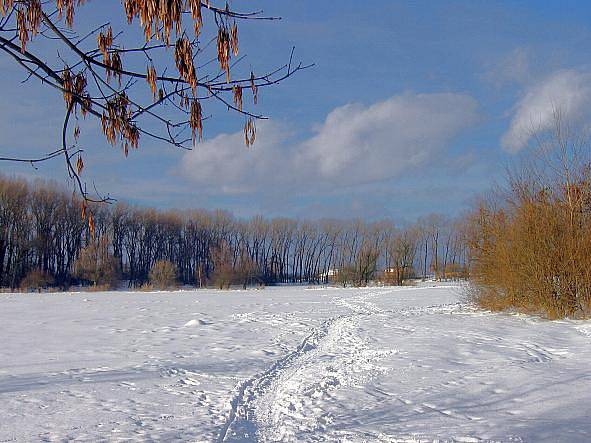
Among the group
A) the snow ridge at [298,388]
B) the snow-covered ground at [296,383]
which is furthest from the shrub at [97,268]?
the snow ridge at [298,388]

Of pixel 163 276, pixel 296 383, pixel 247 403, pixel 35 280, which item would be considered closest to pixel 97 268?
pixel 35 280

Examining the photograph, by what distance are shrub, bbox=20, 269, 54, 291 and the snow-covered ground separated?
37830 millimetres

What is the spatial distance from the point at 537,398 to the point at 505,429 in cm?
177

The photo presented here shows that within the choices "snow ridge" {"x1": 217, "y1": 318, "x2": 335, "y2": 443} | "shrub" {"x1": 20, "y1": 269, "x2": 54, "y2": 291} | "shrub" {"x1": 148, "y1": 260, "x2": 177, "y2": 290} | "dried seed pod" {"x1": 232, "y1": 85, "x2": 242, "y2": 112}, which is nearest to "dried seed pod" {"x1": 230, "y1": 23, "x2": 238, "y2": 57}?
"dried seed pod" {"x1": 232, "y1": 85, "x2": 242, "y2": 112}

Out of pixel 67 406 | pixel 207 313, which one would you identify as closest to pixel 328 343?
pixel 67 406

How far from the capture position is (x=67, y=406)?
7246 millimetres

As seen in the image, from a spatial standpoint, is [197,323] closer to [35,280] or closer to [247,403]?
[247,403]

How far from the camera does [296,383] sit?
880 cm

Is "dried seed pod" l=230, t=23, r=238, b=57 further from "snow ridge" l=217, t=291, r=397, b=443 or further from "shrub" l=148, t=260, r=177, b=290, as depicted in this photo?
"shrub" l=148, t=260, r=177, b=290

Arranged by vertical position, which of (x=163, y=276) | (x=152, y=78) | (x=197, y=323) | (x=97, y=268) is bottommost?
(x=197, y=323)

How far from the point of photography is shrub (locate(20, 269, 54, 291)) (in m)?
51.5

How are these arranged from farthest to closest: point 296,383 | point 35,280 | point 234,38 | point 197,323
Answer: point 35,280 → point 197,323 → point 296,383 → point 234,38

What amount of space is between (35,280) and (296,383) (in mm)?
49260

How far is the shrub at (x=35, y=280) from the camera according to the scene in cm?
5148
